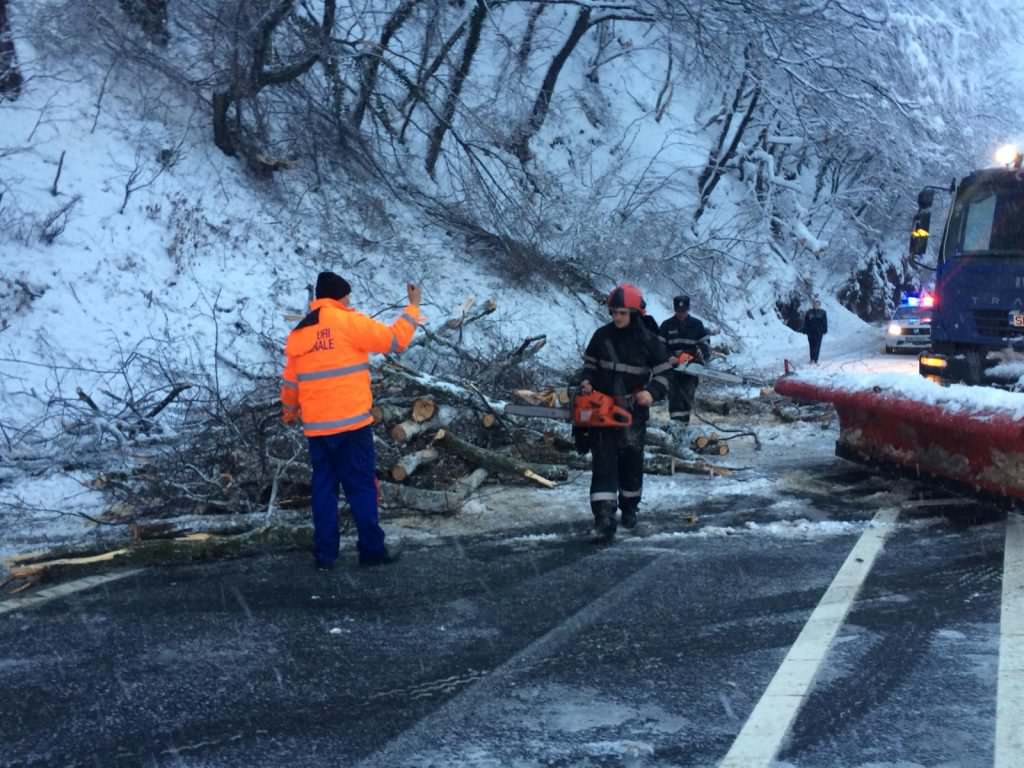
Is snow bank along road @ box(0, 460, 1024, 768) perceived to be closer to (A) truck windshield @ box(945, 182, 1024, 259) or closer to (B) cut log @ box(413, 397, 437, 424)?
(B) cut log @ box(413, 397, 437, 424)

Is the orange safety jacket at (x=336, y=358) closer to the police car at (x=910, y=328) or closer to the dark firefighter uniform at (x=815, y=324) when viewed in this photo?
the dark firefighter uniform at (x=815, y=324)

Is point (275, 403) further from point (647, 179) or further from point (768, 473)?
point (647, 179)

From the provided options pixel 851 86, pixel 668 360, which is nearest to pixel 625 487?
pixel 668 360

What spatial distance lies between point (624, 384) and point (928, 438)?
101 inches

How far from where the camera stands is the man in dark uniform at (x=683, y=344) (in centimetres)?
1027

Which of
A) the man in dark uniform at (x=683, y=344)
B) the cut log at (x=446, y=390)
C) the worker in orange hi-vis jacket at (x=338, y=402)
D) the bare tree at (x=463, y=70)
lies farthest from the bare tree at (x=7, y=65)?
the worker in orange hi-vis jacket at (x=338, y=402)

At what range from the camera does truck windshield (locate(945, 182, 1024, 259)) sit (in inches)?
351

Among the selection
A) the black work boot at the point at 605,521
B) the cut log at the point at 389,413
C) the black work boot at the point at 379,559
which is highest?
the cut log at the point at 389,413

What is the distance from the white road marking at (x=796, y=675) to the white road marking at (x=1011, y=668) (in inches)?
27.1

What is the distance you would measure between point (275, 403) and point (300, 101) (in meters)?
10.2

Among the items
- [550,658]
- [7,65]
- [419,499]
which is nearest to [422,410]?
[419,499]

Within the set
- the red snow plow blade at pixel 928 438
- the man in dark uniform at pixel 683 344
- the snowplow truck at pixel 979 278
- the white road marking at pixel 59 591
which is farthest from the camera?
the man in dark uniform at pixel 683 344

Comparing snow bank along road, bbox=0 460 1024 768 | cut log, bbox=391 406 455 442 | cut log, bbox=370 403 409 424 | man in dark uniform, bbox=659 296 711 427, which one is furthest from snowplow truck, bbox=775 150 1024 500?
cut log, bbox=370 403 409 424

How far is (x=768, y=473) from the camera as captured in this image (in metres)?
8.20
